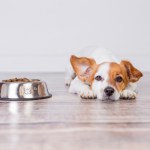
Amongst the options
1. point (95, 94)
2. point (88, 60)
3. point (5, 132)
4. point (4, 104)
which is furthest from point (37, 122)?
point (88, 60)

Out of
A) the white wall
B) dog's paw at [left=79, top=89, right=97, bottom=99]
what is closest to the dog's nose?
dog's paw at [left=79, top=89, right=97, bottom=99]

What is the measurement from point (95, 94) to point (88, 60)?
21 centimetres

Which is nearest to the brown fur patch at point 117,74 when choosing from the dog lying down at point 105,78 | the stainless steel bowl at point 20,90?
the dog lying down at point 105,78

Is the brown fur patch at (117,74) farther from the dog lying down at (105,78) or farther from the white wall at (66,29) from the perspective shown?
the white wall at (66,29)

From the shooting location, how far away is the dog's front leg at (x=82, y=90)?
191 centimetres

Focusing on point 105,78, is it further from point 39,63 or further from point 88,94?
point 39,63

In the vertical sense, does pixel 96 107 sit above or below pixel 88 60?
below

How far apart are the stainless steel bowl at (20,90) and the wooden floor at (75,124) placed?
0.06m

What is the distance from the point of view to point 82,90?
6.42 feet

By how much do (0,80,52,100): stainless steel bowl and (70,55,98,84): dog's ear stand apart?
0.25 meters

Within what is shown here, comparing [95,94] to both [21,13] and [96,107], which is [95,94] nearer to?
→ [96,107]

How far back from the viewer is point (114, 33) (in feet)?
12.9

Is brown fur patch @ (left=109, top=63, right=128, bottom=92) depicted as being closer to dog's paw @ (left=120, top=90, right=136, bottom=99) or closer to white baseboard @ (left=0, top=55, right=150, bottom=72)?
dog's paw @ (left=120, top=90, right=136, bottom=99)

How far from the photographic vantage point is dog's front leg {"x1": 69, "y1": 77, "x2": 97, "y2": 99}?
1909 millimetres
